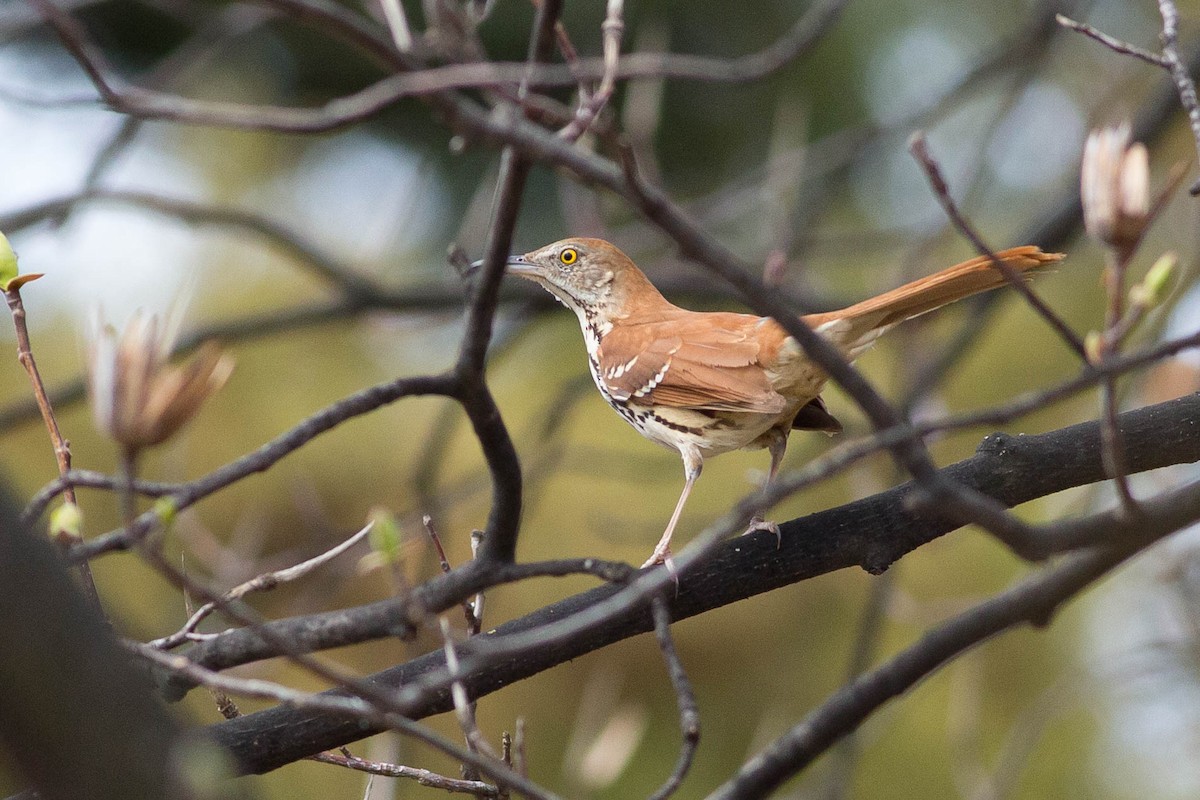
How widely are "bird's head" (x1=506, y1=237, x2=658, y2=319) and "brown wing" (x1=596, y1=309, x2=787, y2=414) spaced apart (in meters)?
0.25

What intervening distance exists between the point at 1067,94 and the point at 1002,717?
15.1 feet

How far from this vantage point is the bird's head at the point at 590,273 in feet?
13.9

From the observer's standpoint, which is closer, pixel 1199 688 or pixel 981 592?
pixel 1199 688

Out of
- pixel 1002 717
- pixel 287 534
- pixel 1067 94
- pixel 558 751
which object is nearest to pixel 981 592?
pixel 1002 717

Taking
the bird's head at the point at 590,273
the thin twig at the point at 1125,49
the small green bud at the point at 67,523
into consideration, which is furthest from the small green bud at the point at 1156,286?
the bird's head at the point at 590,273

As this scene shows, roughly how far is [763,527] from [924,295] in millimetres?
688

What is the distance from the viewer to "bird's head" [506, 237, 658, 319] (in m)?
4.25

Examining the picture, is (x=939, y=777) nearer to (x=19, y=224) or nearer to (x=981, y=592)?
(x=981, y=592)

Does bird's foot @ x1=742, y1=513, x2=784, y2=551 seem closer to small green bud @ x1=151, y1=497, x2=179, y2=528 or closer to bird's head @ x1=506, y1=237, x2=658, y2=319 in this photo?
small green bud @ x1=151, y1=497, x2=179, y2=528

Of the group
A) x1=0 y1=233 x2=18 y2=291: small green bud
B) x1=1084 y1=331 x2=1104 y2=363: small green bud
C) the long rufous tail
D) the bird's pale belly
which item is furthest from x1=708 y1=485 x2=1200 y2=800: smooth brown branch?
the bird's pale belly

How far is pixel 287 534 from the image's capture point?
19.8ft

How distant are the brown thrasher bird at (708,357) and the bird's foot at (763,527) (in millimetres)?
20

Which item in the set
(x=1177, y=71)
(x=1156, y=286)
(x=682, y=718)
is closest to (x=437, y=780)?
(x=682, y=718)

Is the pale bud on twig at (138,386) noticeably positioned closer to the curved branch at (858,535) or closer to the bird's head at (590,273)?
the curved branch at (858,535)
